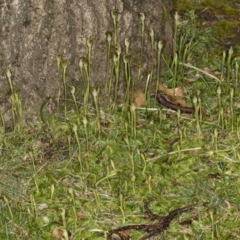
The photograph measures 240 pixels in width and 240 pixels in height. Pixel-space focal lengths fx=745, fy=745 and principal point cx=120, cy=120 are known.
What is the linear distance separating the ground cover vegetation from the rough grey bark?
5cm

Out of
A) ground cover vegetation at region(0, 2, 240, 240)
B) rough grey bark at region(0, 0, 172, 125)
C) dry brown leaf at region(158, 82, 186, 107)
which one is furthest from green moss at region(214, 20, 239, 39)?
rough grey bark at region(0, 0, 172, 125)

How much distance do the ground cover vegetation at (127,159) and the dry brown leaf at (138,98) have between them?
0.07 feet

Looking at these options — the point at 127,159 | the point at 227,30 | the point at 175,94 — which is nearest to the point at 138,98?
the point at 175,94

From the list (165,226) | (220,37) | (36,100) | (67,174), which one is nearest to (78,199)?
(67,174)

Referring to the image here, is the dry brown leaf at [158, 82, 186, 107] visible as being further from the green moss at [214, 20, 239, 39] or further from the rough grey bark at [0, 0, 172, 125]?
the green moss at [214, 20, 239, 39]

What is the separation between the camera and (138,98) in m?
4.32

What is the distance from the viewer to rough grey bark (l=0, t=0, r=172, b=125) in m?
3.90

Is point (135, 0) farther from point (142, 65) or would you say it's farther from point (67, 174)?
point (67, 174)

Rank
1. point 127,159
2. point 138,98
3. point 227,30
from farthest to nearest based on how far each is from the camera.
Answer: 1. point 227,30
2. point 138,98
3. point 127,159

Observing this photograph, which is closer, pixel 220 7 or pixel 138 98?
pixel 138 98

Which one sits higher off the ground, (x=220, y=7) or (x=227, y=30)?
(x=220, y=7)

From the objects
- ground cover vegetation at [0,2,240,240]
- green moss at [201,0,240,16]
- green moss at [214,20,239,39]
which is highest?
green moss at [201,0,240,16]

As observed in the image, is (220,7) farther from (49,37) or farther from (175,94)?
(49,37)

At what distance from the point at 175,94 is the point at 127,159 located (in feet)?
2.36
